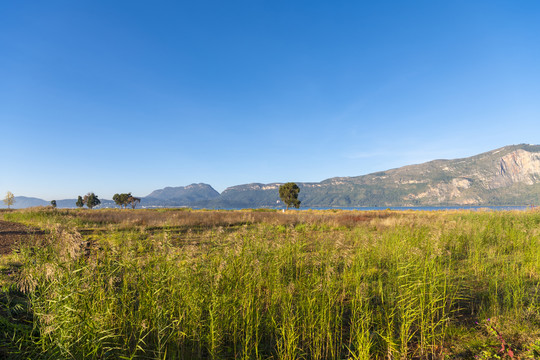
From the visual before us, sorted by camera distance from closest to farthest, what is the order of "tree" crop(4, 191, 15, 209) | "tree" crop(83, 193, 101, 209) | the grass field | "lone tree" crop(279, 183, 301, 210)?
the grass field
"tree" crop(4, 191, 15, 209)
"lone tree" crop(279, 183, 301, 210)
"tree" crop(83, 193, 101, 209)

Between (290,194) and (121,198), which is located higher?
(121,198)

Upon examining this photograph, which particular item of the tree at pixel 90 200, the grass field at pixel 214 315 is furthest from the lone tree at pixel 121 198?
the grass field at pixel 214 315

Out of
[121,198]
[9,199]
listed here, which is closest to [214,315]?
[9,199]

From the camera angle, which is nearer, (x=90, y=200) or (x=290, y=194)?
(x=290, y=194)

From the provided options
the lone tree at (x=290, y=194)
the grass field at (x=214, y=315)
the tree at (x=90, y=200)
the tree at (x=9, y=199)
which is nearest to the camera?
the grass field at (x=214, y=315)

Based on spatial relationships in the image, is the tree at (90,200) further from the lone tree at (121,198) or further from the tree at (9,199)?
the tree at (9,199)

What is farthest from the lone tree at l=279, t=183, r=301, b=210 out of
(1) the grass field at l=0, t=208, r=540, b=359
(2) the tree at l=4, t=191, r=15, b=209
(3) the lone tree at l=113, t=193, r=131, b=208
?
(2) the tree at l=4, t=191, r=15, b=209

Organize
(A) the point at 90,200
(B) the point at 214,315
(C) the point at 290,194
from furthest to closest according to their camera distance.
A: (A) the point at 90,200 < (C) the point at 290,194 < (B) the point at 214,315

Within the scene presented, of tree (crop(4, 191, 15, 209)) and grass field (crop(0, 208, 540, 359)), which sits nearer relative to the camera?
grass field (crop(0, 208, 540, 359))

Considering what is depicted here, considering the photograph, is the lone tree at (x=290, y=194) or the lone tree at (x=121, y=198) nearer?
the lone tree at (x=290, y=194)

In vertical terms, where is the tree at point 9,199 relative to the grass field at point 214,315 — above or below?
above

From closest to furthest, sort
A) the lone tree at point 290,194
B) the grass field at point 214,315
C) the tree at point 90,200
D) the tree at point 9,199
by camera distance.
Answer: the grass field at point 214,315 < the tree at point 9,199 < the lone tree at point 290,194 < the tree at point 90,200

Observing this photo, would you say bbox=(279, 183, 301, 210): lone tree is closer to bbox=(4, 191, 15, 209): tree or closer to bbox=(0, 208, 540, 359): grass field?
bbox=(0, 208, 540, 359): grass field

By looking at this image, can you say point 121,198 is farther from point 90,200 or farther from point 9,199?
A: point 9,199
